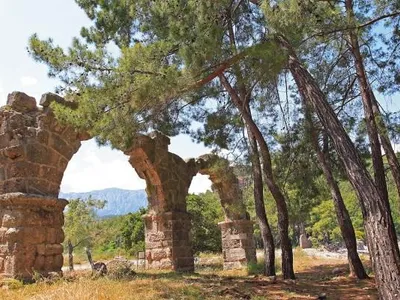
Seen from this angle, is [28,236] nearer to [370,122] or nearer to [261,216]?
[261,216]

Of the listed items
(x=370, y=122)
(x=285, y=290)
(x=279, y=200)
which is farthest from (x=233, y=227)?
(x=370, y=122)

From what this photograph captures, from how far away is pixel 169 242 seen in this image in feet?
35.9

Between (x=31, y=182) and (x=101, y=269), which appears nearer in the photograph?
(x=31, y=182)

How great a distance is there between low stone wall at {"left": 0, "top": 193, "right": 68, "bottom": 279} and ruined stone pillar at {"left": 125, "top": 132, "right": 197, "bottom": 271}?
12.1 feet

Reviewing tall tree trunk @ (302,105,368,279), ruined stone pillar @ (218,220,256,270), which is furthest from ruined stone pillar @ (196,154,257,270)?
tall tree trunk @ (302,105,368,279)

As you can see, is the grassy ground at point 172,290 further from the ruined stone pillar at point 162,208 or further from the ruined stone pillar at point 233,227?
the ruined stone pillar at point 233,227

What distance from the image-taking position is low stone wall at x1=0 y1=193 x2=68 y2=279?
691 cm

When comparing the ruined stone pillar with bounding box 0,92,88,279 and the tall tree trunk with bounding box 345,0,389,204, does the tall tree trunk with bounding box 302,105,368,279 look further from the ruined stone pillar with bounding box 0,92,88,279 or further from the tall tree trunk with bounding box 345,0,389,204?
the ruined stone pillar with bounding box 0,92,88,279

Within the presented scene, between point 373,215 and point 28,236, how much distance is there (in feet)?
18.6

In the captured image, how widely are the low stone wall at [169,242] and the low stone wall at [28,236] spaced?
388 centimetres

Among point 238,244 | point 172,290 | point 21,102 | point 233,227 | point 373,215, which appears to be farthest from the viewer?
point 233,227

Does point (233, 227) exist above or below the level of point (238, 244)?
above

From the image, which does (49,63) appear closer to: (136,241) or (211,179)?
(211,179)

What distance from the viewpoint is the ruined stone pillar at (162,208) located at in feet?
35.8
